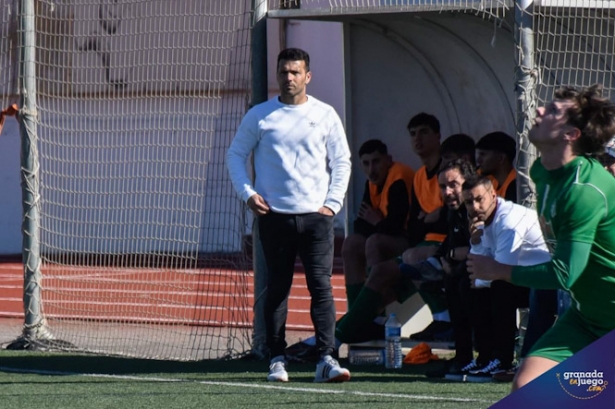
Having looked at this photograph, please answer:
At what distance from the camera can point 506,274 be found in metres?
4.62

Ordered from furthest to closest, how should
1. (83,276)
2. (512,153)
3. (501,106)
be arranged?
1. (83,276)
2. (501,106)
3. (512,153)

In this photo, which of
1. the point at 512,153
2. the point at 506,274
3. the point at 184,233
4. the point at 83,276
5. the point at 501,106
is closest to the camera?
the point at 506,274

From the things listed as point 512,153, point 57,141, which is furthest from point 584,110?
point 57,141

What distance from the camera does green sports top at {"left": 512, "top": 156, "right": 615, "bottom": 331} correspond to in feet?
14.5

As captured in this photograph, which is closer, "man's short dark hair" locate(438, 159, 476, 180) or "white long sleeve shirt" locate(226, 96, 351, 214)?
"white long sleeve shirt" locate(226, 96, 351, 214)

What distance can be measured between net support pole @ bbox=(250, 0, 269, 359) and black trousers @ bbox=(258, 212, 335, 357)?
1.27m

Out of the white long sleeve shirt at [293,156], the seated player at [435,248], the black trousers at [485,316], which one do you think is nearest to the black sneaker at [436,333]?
the seated player at [435,248]

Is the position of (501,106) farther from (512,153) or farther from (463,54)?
(512,153)

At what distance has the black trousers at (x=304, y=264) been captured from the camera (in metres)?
7.88

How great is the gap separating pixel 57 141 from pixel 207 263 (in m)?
2.55

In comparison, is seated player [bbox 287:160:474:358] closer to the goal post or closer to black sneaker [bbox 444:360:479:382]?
the goal post

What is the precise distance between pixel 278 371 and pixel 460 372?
114cm

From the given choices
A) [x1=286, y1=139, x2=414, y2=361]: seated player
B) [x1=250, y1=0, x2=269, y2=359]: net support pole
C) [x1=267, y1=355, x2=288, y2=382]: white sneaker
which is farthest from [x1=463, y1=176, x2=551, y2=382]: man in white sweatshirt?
[x1=250, y1=0, x2=269, y2=359]: net support pole

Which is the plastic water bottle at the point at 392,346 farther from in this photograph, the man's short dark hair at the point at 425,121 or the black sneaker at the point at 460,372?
the man's short dark hair at the point at 425,121
